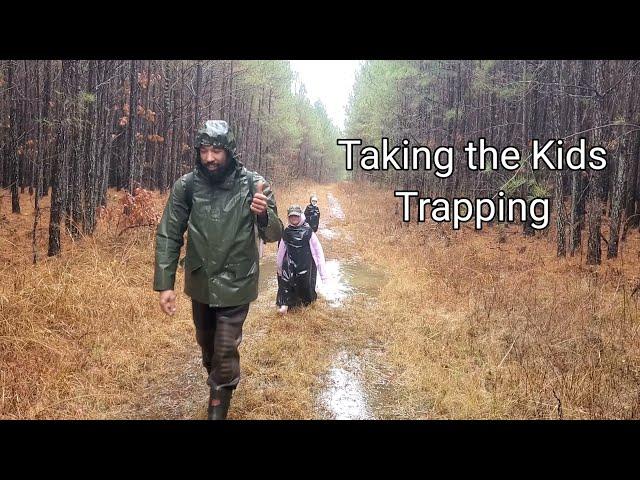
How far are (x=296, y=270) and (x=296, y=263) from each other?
0.40ft

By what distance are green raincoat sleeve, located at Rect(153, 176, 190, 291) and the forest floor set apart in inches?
56.5

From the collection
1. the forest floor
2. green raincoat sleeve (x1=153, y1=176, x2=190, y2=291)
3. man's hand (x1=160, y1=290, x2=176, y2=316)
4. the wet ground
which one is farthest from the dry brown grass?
green raincoat sleeve (x1=153, y1=176, x2=190, y2=291)

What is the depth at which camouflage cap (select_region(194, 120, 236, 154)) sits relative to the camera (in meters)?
3.36

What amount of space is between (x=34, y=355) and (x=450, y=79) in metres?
18.8

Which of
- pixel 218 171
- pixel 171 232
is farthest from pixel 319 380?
pixel 218 171

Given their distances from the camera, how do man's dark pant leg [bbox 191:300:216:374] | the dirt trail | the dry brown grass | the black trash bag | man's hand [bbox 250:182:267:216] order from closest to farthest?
man's hand [bbox 250:182:267:216], man's dark pant leg [bbox 191:300:216:374], the dirt trail, the dry brown grass, the black trash bag

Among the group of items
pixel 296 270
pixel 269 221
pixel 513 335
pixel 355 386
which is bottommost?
pixel 355 386

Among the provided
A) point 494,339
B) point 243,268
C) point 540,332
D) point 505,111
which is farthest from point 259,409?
point 505,111

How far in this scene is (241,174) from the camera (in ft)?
11.7

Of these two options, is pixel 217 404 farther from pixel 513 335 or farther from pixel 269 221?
pixel 513 335

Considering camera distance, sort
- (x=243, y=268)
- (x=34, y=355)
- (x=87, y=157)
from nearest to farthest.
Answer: (x=243, y=268), (x=34, y=355), (x=87, y=157)

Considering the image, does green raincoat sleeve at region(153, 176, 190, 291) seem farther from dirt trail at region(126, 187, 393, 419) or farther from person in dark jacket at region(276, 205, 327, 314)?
person in dark jacket at region(276, 205, 327, 314)

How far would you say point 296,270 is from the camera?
7039 mm

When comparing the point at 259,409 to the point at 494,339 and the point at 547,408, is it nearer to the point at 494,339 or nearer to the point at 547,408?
the point at 547,408
